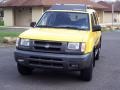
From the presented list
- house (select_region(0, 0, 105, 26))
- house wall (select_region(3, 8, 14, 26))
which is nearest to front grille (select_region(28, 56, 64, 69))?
house (select_region(0, 0, 105, 26))

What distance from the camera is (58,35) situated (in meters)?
9.48

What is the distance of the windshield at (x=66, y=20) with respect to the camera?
419 inches

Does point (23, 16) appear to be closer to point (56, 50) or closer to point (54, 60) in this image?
point (56, 50)

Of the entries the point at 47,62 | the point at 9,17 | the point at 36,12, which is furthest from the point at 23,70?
the point at 9,17

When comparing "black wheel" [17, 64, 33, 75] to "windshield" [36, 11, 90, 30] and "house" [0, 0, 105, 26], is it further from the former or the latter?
"house" [0, 0, 105, 26]

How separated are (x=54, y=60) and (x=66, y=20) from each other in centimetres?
204

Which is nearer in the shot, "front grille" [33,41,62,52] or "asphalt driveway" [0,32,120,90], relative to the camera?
"asphalt driveway" [0,32,120,90]

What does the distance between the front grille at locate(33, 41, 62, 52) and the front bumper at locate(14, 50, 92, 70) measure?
4.7 inches

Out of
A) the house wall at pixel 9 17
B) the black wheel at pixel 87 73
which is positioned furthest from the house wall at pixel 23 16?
the black wheel at pixel 87 73

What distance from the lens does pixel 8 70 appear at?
1113cm

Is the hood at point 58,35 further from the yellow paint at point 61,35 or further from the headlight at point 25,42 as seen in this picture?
the headlight at point 25,42

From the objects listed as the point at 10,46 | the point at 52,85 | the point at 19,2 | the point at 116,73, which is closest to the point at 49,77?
the point at 52,85

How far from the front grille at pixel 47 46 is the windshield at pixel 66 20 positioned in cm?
139

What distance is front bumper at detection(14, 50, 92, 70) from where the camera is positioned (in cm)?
910
